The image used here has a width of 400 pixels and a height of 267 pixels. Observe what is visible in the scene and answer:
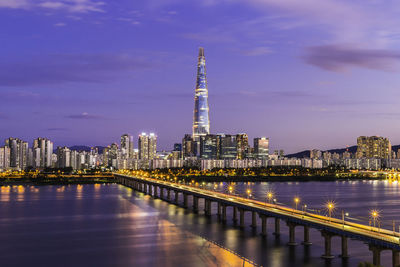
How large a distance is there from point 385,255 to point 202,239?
17883mm

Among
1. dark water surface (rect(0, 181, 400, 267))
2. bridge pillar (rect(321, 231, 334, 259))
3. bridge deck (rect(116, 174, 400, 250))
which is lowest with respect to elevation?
dark water surface (rect(0, 181, 400, 267))

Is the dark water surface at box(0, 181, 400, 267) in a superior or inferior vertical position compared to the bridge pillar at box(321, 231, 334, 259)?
inferior

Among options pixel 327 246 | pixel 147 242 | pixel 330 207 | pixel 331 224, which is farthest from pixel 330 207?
pixel 147 242

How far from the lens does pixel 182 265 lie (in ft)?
136

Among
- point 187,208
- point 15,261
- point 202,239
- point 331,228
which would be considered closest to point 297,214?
point 331,228

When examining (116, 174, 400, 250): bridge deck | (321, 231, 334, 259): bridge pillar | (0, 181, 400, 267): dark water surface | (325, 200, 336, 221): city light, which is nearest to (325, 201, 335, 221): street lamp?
(325, 200, 336, 221): city light

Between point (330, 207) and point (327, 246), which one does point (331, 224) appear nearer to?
point (327, 246)

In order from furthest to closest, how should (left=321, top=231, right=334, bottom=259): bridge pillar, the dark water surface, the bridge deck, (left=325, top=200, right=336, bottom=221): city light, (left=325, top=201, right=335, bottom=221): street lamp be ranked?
(left=325, top=200, right=336, bottom=221): city light, (left=325, top=201, right=335, bottom=221): street lamp, the dark water surface, (left=321, top=231, right=334, bottom=259): bridge pillar, the bridge deck

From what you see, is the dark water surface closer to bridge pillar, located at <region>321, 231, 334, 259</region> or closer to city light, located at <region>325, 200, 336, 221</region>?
bridge pillar, located at <region>321, 231, 334, 259</region>

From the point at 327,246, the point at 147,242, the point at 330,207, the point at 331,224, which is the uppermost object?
the point at 330,207

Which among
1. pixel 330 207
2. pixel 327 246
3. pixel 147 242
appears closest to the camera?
pixel 327 246

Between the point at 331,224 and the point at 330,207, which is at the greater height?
the point at 330,207

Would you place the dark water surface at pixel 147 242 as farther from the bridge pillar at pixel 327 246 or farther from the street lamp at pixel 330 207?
the street lamp at pixel 330 207

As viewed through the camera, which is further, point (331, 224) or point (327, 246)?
point (327, 246)
